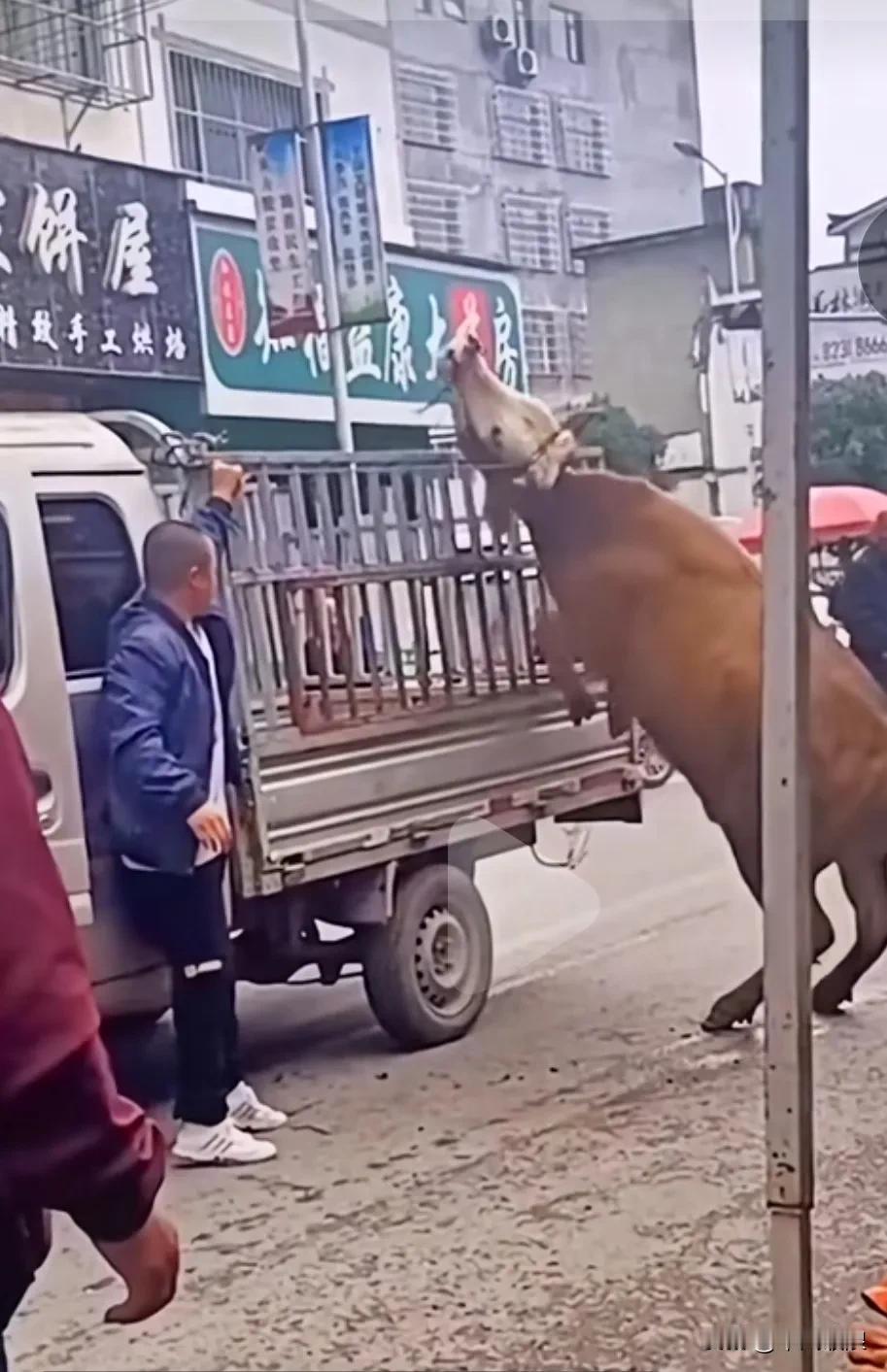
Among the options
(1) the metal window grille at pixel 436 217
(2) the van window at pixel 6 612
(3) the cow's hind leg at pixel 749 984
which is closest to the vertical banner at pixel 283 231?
(1) the metal window grille at pixel 436 217

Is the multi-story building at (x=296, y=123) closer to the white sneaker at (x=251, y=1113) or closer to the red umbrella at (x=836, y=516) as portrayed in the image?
the red umbrella at (x=836, y=516)

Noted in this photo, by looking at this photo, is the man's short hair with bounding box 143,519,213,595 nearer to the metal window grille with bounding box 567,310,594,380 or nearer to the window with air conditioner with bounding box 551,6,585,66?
the metal window grille with bounding box 567,310,594,380

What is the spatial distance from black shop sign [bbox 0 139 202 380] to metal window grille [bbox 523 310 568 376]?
0.39m

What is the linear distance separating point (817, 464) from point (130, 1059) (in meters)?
1.05

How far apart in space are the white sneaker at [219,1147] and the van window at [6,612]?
1.93 ft

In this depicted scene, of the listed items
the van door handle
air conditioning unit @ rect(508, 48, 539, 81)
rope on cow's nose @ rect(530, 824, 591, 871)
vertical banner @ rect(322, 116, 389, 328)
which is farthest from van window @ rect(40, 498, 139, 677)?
air conditioning unit @ rect(508, 48, 539, 81)

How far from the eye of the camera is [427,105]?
2.01 meters

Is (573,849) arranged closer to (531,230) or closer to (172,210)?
(531,230)

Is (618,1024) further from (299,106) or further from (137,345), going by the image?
(299,106)

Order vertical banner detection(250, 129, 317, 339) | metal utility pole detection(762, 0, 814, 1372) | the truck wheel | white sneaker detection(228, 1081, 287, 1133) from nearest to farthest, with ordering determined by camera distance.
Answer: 1. metal utility pole detection(762, 0, 814, 1372)
2. vertical banner detection(250, 129, 317, 339)
3. white sneaker detection(228, 1081, 287, 1133)
4. the truck wheel

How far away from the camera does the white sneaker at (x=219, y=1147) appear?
2078 mm

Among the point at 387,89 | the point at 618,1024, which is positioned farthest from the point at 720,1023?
the point at 387,89

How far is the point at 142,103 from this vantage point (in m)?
1.97

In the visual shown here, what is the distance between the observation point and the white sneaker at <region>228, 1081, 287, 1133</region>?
2104 millimetres
